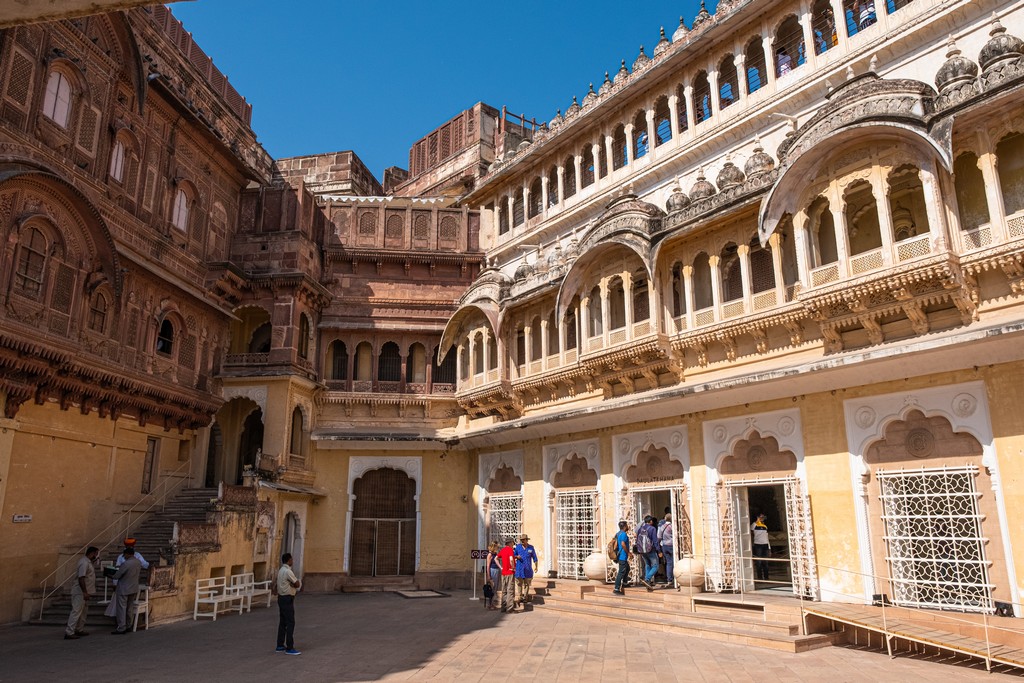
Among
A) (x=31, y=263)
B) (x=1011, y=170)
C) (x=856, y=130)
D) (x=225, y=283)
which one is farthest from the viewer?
(x=225, y=283)

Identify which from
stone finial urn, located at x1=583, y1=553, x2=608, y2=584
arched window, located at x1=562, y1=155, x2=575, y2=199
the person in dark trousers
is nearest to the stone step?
stone finial urn, located at x1=583, y1=553, x2=608, y2=584

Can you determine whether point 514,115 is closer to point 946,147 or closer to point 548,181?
point 548,181

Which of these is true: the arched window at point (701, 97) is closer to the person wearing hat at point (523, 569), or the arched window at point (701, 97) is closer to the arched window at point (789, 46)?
the arched window at point (789, 46)

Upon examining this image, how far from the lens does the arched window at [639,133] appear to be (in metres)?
18.0

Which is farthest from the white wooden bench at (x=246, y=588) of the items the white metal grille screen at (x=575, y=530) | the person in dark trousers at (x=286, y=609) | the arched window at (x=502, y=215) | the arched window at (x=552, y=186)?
the arched window at (x=552, y=186)

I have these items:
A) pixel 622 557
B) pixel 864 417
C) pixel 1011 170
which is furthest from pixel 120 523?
pixel 1011 170

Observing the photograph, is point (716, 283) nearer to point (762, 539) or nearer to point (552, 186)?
point (762, 539)

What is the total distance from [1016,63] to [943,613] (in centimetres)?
773

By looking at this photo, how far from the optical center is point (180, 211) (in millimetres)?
18594

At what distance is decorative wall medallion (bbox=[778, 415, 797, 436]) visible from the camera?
501 inches

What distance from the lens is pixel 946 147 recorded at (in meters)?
10.2

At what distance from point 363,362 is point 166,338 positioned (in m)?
5.85

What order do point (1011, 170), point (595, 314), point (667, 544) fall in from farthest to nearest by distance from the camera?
point (595, 314) → point (667, 544) → point (1011, 170)

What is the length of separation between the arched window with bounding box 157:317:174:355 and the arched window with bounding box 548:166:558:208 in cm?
1056
